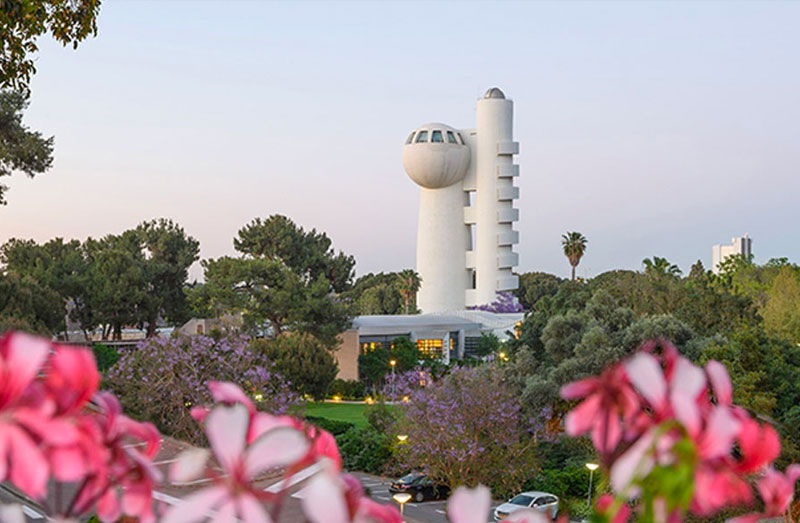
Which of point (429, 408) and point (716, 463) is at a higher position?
point (716, 463)

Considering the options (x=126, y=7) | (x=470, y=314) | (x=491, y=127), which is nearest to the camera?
(x=126, y=7)

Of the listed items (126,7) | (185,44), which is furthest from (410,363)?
(126,7)

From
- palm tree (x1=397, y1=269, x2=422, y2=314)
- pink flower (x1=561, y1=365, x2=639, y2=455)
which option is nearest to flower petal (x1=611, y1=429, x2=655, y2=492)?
pink flower (x1=561, y1=365, x2=639, y2=455)

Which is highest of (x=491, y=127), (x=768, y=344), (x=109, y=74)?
(x=491, y=127)

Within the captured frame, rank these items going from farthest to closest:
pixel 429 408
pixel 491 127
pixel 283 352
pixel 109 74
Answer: pixel 491 127, pixel 283 352, pixel 109 74, pixel 429 408

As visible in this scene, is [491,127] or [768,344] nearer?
[768,344]

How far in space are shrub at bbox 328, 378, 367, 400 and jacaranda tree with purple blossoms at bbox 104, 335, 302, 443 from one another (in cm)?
2119

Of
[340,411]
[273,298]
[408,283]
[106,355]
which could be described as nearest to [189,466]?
[340,411]

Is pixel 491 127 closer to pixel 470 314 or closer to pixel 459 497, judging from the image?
pixel 470 314

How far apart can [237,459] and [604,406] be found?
374 millimetres

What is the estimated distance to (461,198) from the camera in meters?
74.8

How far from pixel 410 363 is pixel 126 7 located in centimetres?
2764

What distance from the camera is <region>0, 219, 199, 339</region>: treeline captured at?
143ft

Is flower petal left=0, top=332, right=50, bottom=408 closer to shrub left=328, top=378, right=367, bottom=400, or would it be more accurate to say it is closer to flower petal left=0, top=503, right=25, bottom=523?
flower petal left=0, top=503, right=25, bottom=523
